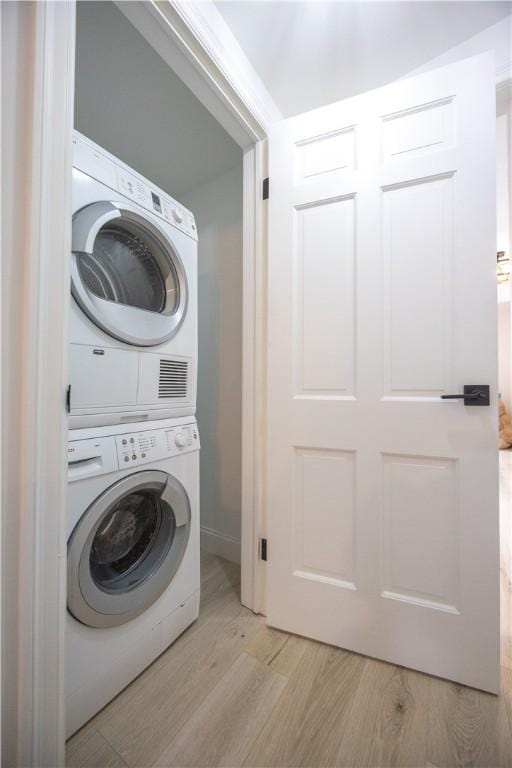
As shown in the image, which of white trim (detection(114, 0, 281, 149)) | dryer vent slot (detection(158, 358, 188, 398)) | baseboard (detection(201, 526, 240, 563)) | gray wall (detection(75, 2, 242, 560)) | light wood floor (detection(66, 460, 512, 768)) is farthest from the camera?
baseboard (detection(201, 526, 240, 563))

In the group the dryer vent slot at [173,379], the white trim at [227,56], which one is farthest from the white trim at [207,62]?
the dryer vent slot at [173,379]

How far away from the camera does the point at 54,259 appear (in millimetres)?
606

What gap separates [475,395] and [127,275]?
1233 mm

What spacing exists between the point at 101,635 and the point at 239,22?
2154mm

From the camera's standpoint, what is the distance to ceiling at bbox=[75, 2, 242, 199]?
1.23 m

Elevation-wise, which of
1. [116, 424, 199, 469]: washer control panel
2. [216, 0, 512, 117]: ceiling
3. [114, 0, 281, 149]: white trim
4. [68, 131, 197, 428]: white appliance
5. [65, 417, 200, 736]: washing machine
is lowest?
[65, 417, 200, 736]: washing machine

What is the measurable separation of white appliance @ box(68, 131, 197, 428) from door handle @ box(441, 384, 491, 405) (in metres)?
0.97

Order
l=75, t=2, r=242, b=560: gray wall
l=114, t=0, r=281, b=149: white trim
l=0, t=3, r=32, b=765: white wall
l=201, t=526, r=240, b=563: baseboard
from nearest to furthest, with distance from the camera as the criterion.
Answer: l=0, t=3, r=32, b=765: white wall, l=114, t=0, r=281, b=149: white trim, l=75, t=2, r=242, b=560: gray wall, l=201, t=526, r=240, b=563: baseboard

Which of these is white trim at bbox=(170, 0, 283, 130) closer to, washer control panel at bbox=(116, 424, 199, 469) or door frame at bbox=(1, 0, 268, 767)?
door frame at bbox=(1, 0, 268, 767)

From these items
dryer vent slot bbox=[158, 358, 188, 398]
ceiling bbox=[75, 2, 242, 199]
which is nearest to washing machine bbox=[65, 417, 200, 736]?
dryer vent slot bbox=[158, 358, 188, 398]

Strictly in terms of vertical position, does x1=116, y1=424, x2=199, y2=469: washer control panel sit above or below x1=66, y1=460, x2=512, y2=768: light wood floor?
above

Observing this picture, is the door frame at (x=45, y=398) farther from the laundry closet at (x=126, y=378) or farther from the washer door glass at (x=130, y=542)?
the washer door glass at (x=130, y=542)

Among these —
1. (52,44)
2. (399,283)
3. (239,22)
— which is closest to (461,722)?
(399,283)

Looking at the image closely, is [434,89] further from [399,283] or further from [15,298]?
[15,298]
